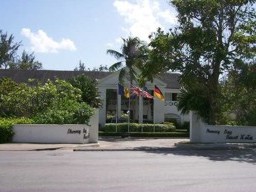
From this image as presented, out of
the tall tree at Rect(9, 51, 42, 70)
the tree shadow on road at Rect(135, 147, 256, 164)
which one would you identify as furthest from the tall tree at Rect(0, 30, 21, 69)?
the tree shadow on road at Rect(135, 147, 256, 164)

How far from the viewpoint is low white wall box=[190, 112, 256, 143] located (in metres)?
32.5

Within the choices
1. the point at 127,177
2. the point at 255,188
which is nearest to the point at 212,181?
the point at 255,188

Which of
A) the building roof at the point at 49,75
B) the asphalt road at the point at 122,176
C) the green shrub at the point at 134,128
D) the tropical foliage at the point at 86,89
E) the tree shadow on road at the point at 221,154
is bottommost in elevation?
the asphalt road at the point at 122,176

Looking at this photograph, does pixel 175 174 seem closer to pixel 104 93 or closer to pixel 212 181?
pixel 212 181

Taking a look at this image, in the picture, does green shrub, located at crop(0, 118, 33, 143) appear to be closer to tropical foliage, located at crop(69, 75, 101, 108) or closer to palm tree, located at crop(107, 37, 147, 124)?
tropical foliage, located at crop(69, 75, 101, 108)

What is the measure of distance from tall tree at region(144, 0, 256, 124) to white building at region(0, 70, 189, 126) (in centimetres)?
2528

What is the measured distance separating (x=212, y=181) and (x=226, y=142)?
797 inches

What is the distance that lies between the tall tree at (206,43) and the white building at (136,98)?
2528cm

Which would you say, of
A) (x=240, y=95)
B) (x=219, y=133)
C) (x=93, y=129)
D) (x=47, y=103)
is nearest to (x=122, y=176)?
(x=93, y=129)

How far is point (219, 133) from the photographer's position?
3253cm

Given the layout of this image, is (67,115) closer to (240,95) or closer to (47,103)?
(47,103)

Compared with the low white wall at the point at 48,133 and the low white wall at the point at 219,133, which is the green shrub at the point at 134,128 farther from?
the low white wall at the point at 48,133

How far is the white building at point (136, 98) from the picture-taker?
5844 centimetres

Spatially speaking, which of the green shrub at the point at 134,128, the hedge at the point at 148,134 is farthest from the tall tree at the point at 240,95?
the green shrub at the point at 134,128
